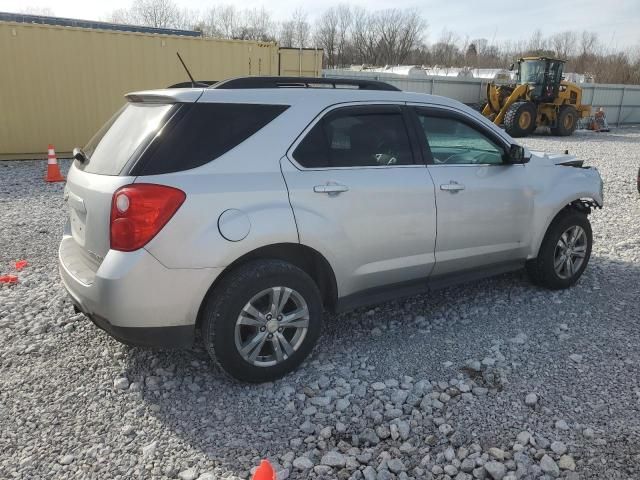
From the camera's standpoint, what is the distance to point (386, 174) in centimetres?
348

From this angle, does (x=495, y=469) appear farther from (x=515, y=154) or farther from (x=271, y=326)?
(x=515, y=154)

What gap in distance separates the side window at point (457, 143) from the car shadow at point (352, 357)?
48.4 inches

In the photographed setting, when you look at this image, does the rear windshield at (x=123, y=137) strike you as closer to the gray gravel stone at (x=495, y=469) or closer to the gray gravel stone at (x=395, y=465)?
the gray gravel stone at (x=395, y=465)

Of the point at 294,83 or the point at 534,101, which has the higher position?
the point at 534,101

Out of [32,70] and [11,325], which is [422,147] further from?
[32,70]

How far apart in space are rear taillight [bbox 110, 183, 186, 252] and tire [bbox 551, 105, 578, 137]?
21288mm

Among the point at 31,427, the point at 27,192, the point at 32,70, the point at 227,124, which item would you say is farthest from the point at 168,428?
the point at 32,70

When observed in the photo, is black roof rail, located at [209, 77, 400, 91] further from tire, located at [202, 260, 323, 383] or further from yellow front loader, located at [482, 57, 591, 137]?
yellow front loader, located at [482, 57, 591, 137]

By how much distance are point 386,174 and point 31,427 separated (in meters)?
2.53

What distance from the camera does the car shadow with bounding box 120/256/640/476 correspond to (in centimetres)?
280

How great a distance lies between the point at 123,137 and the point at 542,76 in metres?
20.6

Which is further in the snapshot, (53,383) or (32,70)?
(32,70)

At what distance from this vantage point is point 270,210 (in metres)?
2.97

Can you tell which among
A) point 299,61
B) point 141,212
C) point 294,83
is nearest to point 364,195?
point 294,83
